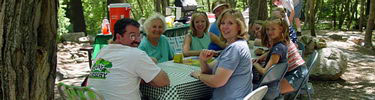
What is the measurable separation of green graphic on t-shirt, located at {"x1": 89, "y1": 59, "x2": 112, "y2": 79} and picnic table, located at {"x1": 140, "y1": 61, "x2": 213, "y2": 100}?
391mm

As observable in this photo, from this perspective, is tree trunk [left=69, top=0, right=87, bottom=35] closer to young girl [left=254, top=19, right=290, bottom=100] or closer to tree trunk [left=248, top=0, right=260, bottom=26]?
tree trunk [left=248, top=0, right=260, bottom=26]

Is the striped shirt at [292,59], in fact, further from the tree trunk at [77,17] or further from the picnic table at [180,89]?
the tree trunk at [77,17]

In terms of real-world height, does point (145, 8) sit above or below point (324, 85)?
above

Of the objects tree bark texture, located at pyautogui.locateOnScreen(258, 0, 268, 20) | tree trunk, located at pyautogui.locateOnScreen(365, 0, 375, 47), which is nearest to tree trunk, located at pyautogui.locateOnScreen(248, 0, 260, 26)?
tree bark texture, located at pyautogui.locateOnScreen(258, 0, 268, 20)

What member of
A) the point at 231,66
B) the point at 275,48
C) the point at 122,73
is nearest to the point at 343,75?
the point at 275,48

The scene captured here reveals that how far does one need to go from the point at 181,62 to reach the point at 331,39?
953cm

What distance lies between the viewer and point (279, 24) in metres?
3.73

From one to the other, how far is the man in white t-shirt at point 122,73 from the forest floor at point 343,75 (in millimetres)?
3278

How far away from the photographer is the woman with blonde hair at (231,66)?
2.74 metres

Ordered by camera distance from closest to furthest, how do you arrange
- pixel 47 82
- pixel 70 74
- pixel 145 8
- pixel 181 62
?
pixel 47 82 → pixel 181 62 → pixel 70 74 → pixel 145 8

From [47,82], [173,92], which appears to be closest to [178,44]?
[173,92]

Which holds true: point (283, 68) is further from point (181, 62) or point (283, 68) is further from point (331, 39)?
point (331, 39)

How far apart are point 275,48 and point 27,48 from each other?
237 cm

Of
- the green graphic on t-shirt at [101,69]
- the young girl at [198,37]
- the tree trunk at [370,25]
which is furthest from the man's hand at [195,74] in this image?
the tree trunk at [370,25]
